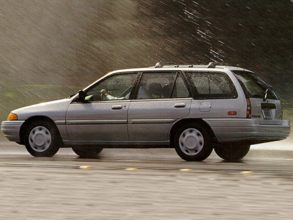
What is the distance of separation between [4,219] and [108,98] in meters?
7.19

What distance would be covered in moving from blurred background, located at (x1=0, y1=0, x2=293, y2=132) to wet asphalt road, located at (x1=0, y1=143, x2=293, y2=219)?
14.6 metres

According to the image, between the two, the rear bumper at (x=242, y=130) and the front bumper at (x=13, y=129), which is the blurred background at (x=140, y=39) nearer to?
the front bumper at (x=13, y=129)

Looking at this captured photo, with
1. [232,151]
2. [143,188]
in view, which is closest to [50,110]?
[232,151]

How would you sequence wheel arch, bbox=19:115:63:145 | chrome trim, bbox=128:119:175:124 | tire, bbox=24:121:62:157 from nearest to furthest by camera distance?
chrome trim, bbox=128:119:175:124 → tire, bbox=24:121:62:157 → wheel arch, bbox=19:115:63:145

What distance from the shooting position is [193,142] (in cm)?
1505

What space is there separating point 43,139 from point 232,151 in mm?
3027

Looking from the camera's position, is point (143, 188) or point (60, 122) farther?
point (60, 122)

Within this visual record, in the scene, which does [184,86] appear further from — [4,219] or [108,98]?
[4,219]

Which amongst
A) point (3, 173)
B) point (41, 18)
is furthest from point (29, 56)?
point (3, 173)

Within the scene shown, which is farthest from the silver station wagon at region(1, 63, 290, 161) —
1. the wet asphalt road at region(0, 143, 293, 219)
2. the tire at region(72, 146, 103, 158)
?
the tire at region(72, 146, 103, 158)

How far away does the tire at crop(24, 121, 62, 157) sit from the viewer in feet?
52.4

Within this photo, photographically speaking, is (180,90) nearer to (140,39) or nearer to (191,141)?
(191,141)

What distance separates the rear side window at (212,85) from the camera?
15078 mm

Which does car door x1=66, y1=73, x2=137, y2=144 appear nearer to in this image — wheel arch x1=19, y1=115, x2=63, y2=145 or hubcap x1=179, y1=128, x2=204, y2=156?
wheel arch x1=19, y1=115, x2=63, y2=145
